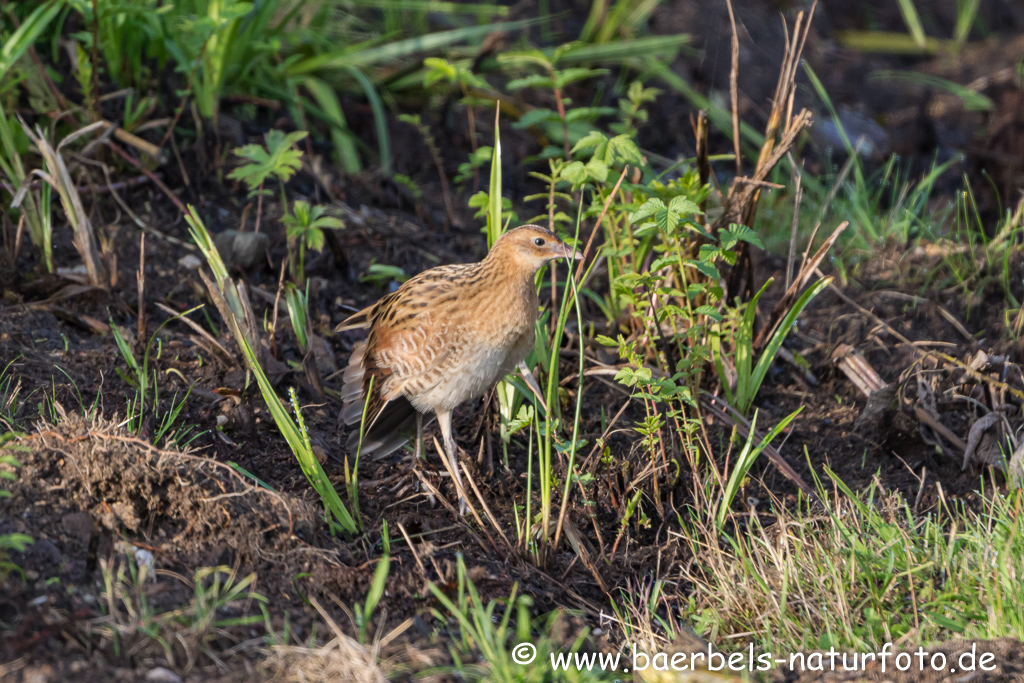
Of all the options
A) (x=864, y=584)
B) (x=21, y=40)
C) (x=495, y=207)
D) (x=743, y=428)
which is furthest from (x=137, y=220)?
(x=864, y=584)

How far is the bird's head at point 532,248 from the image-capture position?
3562mm

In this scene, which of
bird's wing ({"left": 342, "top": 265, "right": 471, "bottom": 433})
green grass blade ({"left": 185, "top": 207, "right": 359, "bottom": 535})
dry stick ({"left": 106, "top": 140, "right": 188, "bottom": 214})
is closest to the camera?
green grass blade ({"left": 185, "top": 207, "right": 359, "bottom": 535})

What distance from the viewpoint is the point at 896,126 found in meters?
7.21

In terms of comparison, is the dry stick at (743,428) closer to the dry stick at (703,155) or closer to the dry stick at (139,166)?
the dry stick at (703,155)

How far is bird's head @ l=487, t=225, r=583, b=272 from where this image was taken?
3562mm

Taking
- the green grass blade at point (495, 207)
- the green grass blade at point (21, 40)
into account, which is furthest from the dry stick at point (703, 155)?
the green grass blade at point (21, 40)

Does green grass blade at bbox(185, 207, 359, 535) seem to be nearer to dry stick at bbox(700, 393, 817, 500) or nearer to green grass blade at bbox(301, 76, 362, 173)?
dry stick at bbox(700, 393, 817, 500)

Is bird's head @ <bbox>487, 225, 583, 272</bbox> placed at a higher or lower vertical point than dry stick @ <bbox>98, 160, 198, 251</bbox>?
higher

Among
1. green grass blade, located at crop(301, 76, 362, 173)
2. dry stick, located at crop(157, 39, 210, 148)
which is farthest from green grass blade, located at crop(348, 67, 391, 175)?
dry stick, located at crop(157, 39, 210, 148)

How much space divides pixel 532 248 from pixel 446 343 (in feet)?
1.61

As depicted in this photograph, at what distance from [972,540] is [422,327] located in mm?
2060

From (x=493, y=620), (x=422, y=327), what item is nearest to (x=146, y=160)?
(x=422, y=327)

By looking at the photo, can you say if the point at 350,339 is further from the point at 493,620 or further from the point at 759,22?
the point at 759,22

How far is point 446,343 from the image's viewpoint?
3.65 m
